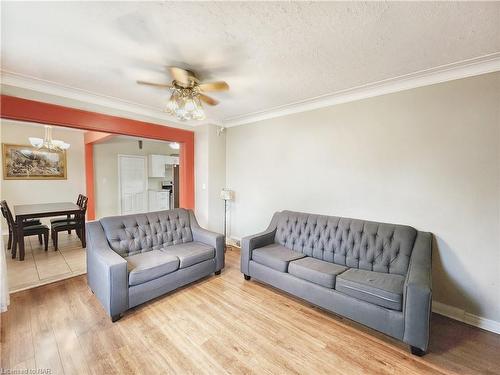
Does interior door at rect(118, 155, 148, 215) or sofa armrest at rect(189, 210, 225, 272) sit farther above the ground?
interior door at rect(118, 155, 148, 215)

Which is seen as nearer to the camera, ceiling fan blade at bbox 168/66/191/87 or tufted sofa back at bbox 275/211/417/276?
ceiling fan blade at bbox 168/66/191/87

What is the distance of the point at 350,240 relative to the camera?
109 inches

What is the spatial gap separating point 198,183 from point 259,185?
130 cm

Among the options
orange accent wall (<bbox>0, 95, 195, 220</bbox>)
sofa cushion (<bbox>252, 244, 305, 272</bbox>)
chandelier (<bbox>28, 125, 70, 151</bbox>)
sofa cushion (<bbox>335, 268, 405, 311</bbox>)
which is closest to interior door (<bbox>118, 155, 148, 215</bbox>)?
chandelier (<bbox>28, 125, 70, 151</bbox>)

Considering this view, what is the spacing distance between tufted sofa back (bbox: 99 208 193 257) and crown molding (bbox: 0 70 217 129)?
1685 millimetres

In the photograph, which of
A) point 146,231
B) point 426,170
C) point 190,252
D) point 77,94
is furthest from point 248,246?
point 77,94

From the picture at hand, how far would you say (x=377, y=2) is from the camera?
1.47 meters

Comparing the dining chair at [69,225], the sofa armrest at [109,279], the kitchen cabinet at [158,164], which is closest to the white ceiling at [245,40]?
the sofa armrest at [109,279]

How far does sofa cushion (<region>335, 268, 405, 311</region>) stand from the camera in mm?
1969

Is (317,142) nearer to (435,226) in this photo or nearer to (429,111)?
(429,111)

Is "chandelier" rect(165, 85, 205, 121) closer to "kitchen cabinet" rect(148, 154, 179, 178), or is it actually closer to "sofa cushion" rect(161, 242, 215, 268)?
"sofa cushion" rect(161, 242, 215, 268)

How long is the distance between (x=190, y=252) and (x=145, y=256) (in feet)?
1.77

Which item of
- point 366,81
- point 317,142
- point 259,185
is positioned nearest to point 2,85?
point 259,185

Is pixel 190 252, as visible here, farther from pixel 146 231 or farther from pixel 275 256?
pixel 275 256
